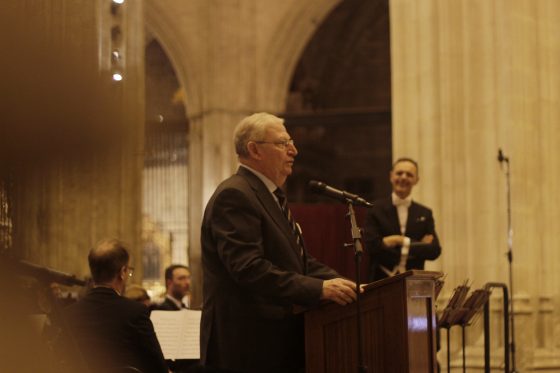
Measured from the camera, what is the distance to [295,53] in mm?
16562

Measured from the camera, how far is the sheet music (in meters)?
5.50

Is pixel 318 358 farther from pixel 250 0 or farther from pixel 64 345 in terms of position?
pixel 250 0

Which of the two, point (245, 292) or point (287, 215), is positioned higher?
point (287, 215)

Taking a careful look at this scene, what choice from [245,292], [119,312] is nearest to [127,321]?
[119,312]

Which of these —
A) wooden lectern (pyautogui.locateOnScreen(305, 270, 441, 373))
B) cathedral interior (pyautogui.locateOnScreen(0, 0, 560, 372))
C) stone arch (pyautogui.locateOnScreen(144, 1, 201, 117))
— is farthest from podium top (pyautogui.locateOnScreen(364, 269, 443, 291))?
stone arch (pyautogui.locateOnScreen(144, 1, 201, 117))

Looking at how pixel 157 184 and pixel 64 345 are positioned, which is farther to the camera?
pixel 157 184

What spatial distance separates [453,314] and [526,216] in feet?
10.7

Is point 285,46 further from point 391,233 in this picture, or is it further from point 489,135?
point 391,233

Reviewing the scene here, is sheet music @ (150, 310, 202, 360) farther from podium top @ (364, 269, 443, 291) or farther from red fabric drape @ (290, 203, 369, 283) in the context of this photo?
red fabric drape @ (290, 203, 369, 283)

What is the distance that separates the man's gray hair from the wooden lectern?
0.77 m

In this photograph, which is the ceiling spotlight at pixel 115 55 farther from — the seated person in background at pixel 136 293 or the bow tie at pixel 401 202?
the seated person in background at pixel 136 293

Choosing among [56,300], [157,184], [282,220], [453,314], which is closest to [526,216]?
[453,314]

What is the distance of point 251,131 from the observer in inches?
→ 150

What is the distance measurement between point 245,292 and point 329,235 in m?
7.13
